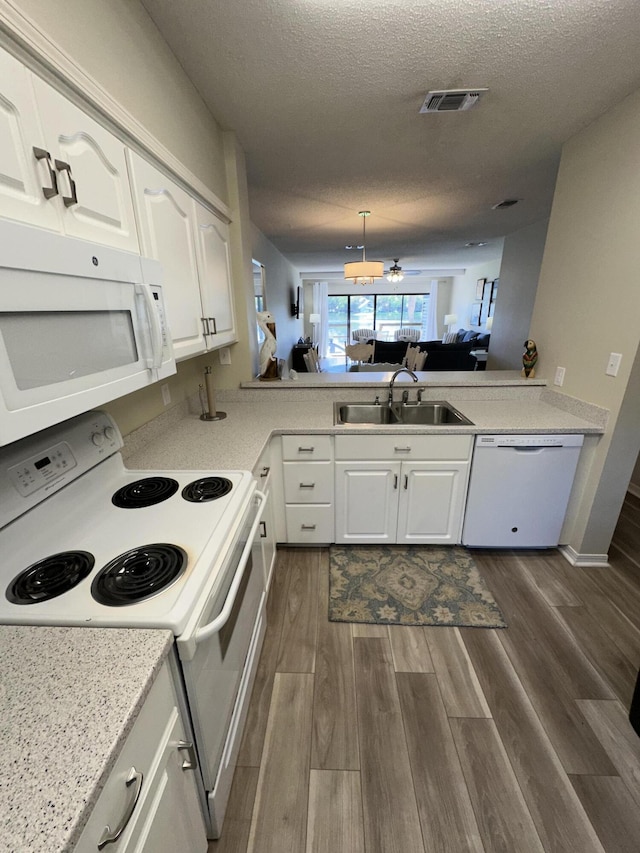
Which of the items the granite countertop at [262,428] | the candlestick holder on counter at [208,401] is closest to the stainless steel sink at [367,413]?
the granite countertop at [262,428]

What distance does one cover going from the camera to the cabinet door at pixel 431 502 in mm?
2119

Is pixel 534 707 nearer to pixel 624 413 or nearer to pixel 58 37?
pixel 624 413

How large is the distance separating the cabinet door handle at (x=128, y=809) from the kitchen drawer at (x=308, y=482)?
1.56m

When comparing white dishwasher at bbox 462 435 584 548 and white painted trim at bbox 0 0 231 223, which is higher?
white painted trim at bbox 0 0 231 223

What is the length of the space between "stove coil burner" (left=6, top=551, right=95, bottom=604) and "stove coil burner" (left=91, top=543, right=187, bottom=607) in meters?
0.06

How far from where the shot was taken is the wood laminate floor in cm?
111

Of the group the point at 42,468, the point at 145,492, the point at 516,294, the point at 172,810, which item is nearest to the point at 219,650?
the point at 172,810

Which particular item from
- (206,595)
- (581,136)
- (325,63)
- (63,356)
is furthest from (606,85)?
(206,595)

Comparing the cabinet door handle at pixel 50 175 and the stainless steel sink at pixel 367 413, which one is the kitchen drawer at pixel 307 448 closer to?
the stainless steel sink at pixel 367 413

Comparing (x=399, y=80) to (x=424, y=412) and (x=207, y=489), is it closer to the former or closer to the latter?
(x=424, y=412)

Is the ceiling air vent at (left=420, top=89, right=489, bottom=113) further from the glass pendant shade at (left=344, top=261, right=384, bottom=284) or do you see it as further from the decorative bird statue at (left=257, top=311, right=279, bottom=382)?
the glass pendant shade at (left=344, top=261, right=384, bottom=284)

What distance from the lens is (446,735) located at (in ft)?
4.42

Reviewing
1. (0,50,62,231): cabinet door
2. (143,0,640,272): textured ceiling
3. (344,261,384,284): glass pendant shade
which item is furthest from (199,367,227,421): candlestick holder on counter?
(344,261,384,284): glass pendant shade

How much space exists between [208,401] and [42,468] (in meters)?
1.21
